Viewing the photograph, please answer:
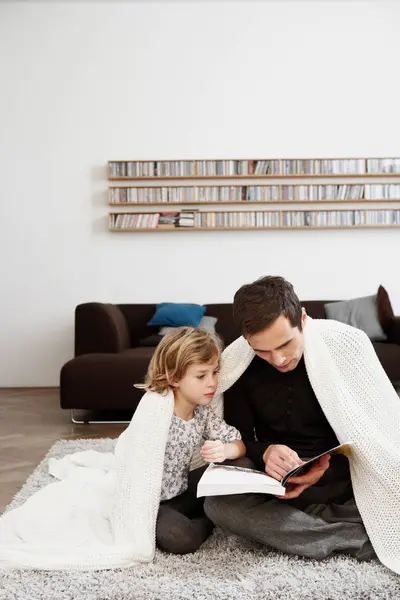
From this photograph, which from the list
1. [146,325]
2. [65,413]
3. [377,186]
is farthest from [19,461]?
[377,186]

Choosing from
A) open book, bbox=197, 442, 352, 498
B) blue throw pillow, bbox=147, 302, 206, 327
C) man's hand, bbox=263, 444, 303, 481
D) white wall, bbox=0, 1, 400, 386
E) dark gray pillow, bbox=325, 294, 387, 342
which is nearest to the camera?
open book, bbox=197, 442, 352, 498

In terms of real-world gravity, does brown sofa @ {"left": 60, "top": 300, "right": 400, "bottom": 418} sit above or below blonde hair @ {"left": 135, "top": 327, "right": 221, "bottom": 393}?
below

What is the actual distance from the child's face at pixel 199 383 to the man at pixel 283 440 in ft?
0.40

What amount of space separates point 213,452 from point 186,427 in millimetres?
203

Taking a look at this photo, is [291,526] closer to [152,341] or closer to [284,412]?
[284,412]

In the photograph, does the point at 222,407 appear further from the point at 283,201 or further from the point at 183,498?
the point at 283,201

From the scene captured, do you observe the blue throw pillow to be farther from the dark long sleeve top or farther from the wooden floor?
the dark long sleeve top

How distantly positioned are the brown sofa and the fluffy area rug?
7.47 ft

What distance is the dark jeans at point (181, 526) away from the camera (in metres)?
2.02

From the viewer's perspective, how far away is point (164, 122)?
5.64 metres

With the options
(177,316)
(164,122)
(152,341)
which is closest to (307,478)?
(152,341)

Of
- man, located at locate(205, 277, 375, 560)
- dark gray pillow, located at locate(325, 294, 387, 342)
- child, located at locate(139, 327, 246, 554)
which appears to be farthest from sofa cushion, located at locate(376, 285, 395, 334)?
child, located at locate(139, 327, 246, 554)

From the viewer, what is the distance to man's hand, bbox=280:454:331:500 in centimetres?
185

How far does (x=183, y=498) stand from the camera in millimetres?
2172
